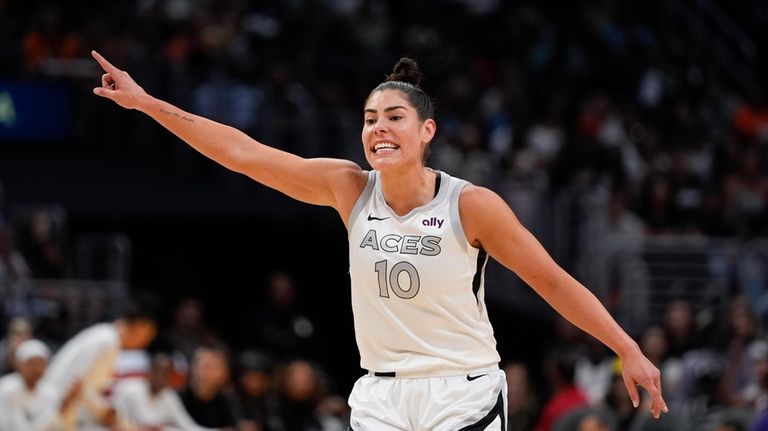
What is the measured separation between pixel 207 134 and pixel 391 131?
2.71 ft

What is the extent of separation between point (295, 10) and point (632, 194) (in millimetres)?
5727

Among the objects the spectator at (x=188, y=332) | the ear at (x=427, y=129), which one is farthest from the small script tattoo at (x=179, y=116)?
the spectator at (x=188, y=332)

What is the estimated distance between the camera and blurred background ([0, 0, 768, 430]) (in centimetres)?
1546

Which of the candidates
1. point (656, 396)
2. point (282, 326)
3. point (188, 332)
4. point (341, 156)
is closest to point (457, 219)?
point (656, 396)

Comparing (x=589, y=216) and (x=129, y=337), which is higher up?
(x=589, y=216)

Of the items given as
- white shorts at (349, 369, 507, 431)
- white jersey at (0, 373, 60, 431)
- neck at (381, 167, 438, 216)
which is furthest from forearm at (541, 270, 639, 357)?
white jersey at (0, 373, 60, 431)

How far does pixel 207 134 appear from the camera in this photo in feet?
20.9

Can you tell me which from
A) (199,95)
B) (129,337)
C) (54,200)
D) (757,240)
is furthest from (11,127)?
(757,240)

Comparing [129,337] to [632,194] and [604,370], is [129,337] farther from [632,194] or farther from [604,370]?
[632,194]

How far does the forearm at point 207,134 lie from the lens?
635cm

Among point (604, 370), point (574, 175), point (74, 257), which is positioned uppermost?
point (574, 175)

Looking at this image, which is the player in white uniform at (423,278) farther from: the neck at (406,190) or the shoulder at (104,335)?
the shoulder at (104,335)

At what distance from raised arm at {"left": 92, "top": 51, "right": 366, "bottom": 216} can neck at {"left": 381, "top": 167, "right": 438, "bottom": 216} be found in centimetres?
17

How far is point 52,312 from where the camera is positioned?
588 inches
